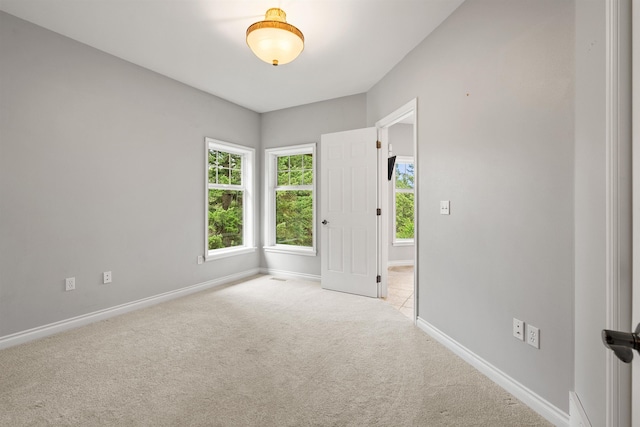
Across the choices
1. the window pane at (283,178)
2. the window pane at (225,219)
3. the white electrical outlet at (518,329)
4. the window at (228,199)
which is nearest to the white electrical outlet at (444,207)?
the white electrical outlet at (518,329)

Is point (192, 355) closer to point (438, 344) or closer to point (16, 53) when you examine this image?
point (438, 344)

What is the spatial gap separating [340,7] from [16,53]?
266cm

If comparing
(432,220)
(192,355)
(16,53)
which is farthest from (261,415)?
(16,53)

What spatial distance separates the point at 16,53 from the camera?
2.39 meters

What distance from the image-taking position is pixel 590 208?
3.82 feet

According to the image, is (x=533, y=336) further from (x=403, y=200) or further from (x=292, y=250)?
(x=403, y=200)

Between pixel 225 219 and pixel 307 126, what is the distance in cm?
A: 193

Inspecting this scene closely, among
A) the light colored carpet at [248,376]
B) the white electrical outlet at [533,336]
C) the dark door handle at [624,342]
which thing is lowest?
the light colored carpet at [248,376]

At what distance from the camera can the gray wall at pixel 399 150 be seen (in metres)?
5.73

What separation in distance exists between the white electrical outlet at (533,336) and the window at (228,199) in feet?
12.0

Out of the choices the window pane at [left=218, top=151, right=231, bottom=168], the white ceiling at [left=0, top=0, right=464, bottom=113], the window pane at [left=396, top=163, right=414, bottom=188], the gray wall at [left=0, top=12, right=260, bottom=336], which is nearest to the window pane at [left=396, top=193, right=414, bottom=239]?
the window pane at [left=396, top=163, right=414, bottom=188]

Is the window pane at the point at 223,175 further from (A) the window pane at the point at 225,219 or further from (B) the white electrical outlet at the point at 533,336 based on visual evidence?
(B) the white electrical outlet at the point at 533,336

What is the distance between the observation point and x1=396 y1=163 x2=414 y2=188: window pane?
19.4 feet

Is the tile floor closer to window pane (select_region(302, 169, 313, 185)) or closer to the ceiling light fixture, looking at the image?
window pane (select_region(302, 169, 313, 185))
